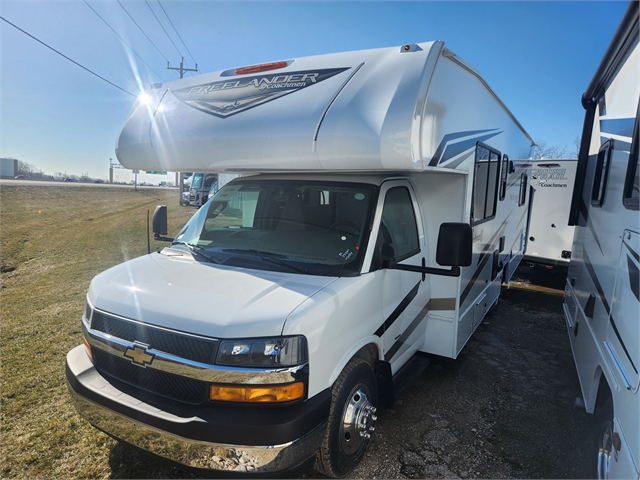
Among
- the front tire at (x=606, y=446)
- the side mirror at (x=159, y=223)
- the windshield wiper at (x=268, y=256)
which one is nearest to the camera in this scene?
the front tire at (x=606, y=446)

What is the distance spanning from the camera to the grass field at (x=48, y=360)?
9.99 feet

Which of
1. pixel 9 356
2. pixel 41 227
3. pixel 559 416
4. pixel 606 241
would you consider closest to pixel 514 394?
pixel 559 416

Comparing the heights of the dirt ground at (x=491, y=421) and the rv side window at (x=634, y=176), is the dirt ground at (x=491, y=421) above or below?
below

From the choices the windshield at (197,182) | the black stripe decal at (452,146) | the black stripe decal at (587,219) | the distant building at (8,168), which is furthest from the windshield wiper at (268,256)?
the distant building at (8,168)

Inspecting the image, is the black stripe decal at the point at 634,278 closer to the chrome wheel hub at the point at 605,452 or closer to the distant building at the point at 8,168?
the chrome wheel hub at the point at 605,452

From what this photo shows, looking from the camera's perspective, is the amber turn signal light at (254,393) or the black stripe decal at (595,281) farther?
the black stripe decal at (595,281)

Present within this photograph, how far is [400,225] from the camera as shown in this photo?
12.1 feet

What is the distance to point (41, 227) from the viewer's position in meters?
16.6

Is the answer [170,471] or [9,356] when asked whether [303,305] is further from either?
[9,356]

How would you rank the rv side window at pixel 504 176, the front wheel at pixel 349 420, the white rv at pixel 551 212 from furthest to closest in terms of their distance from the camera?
the white rv at pixel 551 212, the rv side window at pixel 504 176, the front wheel at pixel 349 420

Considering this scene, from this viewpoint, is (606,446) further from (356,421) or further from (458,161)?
(458,161)

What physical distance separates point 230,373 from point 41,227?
1801 centimetres

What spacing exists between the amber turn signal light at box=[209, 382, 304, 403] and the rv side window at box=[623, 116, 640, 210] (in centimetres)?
227

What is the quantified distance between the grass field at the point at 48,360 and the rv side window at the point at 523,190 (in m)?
6.94
